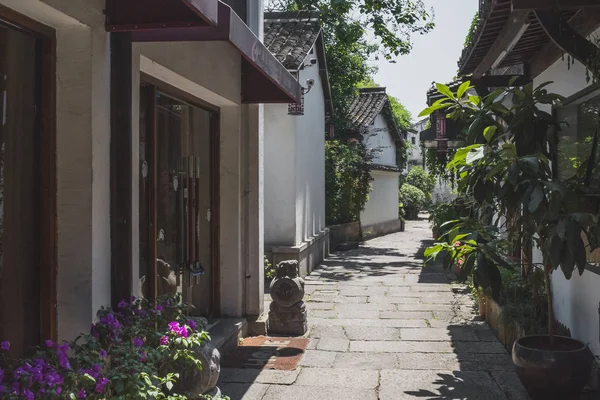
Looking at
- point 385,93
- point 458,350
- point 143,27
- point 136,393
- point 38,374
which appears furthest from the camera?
point 385,93

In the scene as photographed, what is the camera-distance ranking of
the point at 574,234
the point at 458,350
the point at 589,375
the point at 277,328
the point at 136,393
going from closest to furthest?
the point at 136,393
the point at 574,234
the point at 589,375
the point at 458,350
the point at 277,328

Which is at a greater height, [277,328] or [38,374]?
[38,374]

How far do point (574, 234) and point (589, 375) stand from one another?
1334 mm

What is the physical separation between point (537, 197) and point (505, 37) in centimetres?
170

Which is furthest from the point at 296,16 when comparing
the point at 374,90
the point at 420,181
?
the point at 420,181

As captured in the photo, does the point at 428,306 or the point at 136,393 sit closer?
the point at 136,393

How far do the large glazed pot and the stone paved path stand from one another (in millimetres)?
470

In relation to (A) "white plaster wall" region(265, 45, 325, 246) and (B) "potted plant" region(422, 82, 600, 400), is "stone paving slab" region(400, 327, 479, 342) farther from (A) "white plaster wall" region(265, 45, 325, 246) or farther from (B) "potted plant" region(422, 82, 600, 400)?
(A) "white plaster wall" region(265, 45, 325, 246)

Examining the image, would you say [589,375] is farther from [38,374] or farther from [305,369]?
[38,374]

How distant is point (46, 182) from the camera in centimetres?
366

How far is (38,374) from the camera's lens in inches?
100.0

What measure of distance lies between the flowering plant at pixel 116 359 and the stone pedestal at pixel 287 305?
327 centimetres

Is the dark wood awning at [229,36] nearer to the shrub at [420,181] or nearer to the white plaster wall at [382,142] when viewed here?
the white plaster wall at [382,142]

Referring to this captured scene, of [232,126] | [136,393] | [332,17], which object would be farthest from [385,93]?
[136,393]
